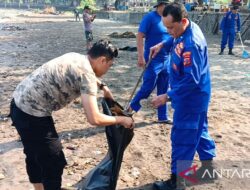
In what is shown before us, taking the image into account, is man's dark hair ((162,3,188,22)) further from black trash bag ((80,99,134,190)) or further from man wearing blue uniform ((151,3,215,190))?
black trash bag ((80,99,134,190))

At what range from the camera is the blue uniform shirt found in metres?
3.25

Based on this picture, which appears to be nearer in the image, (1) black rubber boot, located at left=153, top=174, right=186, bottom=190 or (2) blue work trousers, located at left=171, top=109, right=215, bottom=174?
(2) blue work trousers, located at left=171, top=109, right=215, bottom=174

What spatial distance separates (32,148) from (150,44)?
314 cm

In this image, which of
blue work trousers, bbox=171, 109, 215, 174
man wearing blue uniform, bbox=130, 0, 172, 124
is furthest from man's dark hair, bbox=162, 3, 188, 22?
man wearing blue uniform, bbox=130, 0, 172, 124

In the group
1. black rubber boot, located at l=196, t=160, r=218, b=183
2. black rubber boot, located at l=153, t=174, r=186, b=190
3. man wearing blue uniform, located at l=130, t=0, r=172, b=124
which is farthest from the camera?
man wearing blue uniform, located at l=130, t=0, r=172, b=124

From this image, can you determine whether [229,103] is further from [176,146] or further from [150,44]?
[176,146]

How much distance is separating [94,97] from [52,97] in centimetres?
44

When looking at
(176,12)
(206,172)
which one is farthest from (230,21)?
(176,12)

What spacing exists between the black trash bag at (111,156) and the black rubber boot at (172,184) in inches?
26.3

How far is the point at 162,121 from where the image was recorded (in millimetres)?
5977

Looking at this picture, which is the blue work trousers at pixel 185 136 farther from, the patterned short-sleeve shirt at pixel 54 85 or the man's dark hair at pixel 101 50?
the patterned short-sleeve shirt at pixel 54 85

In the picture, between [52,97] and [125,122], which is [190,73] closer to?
[125,122]

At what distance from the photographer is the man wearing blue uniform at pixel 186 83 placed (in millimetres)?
3271

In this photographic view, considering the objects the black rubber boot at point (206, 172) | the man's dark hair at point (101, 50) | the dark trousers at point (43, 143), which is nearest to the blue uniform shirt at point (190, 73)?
the man's dark hair at point (101, 50)
